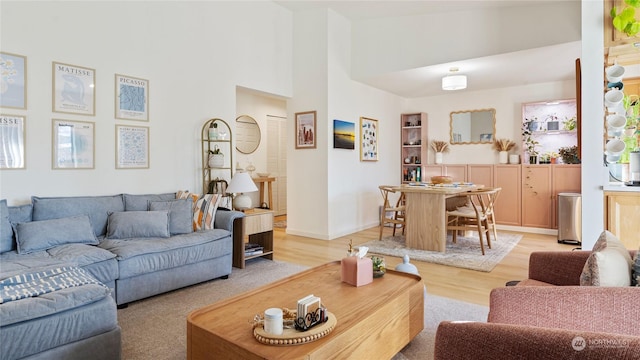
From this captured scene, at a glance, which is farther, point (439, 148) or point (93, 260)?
point (439, 148)

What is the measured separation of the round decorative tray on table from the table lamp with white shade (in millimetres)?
2552

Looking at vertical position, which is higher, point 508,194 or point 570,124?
point 570,124

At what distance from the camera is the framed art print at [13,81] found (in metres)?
2.99

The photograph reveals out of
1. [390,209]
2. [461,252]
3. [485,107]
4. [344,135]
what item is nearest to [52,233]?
[390,209]

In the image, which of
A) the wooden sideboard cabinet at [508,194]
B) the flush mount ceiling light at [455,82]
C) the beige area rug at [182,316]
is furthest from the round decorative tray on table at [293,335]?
the wooden sideboard cabinet at [508,194]

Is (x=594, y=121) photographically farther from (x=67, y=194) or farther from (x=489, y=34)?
(x=67, y=194)

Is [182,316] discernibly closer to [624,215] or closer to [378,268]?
[378,268]

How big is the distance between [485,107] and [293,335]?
616 centimetres

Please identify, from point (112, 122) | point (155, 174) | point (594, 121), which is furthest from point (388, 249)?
point (112, 122)

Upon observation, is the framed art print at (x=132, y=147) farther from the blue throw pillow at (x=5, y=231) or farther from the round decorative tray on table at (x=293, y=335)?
the round decorative tray on table at (x=293, y=335)

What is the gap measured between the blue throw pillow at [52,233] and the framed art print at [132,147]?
2.72 feet

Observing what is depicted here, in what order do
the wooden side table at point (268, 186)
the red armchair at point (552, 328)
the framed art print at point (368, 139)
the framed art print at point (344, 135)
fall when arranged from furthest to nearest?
the wooden side table at point (268, 186), the framed art print at point (368, 139), the framed art print at point (344, 135), the red armchair at point (552, 328)

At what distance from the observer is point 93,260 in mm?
2625

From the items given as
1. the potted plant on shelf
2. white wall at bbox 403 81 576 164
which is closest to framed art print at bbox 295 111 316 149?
white wall at bbox 403 81 576 164
